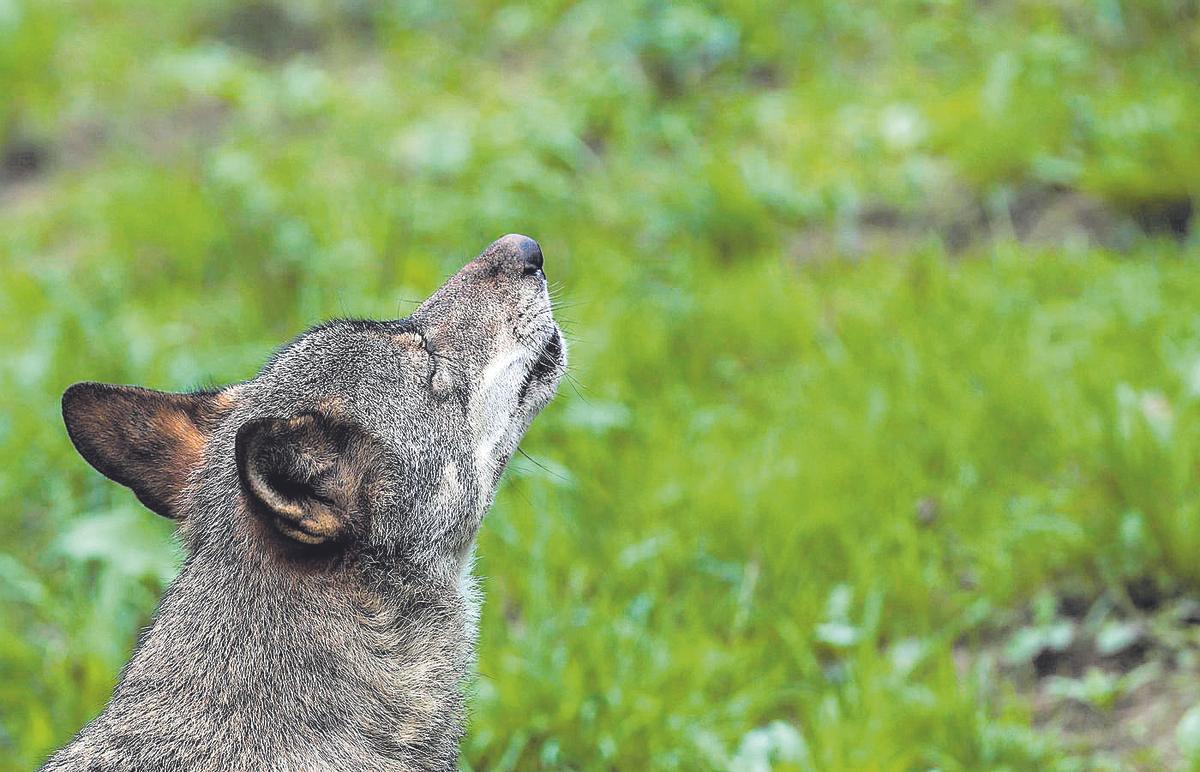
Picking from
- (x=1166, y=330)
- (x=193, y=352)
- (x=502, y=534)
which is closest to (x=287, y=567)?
(x=502, y=534)

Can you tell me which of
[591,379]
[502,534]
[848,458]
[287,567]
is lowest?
[287,567]

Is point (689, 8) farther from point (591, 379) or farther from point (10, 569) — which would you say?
point (10, 569)

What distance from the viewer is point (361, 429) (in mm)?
2398

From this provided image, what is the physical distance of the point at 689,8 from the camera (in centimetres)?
597

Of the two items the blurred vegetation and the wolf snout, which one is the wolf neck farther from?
the wolf snout

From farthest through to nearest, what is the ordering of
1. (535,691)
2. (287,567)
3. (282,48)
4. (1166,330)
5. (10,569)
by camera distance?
(282,48), (1166,330), (10,569), (535,691), (287,567)

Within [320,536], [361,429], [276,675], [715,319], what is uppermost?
[715,319]

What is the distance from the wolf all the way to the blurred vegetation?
2.17 feet

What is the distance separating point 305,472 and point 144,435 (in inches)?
20.6

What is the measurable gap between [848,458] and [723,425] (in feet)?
1.61

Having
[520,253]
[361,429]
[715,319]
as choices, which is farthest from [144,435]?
[715,319]

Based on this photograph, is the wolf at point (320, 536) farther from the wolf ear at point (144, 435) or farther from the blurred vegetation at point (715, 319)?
the blurred vegetation at point (715, 319)

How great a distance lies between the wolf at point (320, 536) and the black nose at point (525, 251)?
0.12 meters

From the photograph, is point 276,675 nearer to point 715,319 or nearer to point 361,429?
point 361,429
